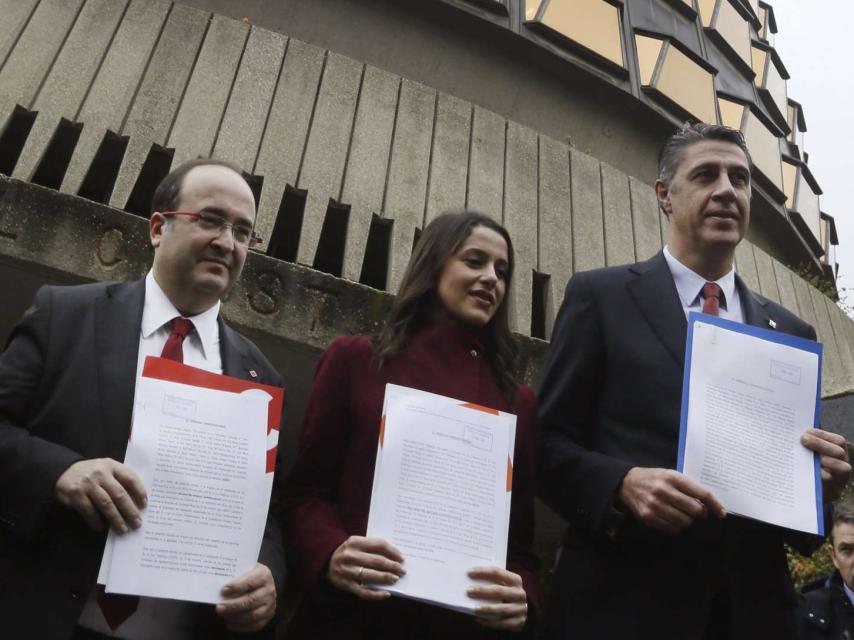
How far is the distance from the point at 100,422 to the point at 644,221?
4820 mm

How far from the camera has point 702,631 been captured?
192cm

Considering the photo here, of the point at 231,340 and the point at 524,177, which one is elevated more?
the point at 524,177

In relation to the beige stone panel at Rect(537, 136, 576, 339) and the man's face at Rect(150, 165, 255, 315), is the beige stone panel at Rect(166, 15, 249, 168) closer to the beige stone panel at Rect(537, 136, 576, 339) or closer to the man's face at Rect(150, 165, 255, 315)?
the beige stone panel at Rect(537, 136, 576, 339)

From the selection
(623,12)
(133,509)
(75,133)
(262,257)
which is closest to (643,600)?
(133,509)

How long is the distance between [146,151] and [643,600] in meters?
3.79

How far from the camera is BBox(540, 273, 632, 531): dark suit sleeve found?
6.68 feet

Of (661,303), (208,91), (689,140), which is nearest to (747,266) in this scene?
(208,91)

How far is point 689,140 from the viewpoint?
8.18 feet

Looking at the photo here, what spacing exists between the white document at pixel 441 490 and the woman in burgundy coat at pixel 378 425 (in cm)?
5

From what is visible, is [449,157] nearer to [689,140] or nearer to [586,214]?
[586,214]

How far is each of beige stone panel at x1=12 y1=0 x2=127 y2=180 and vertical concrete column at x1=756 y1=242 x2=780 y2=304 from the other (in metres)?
5.37

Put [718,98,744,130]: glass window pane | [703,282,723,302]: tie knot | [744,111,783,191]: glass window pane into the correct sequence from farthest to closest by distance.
→ [744,111,783,191]: glass window pane → [718,98,744,130]: glass window pane → [703,282,723,302]: tie knot

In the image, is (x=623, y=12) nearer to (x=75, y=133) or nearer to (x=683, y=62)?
(x=683, y=62)

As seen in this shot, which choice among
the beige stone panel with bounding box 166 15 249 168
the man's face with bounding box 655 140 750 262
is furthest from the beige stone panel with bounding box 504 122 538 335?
the man's face with bounding box 655 140 750 262
